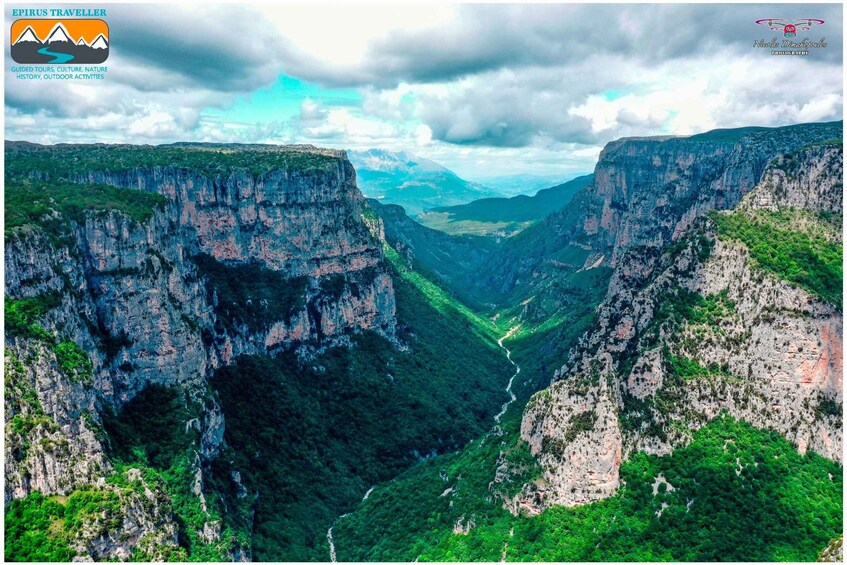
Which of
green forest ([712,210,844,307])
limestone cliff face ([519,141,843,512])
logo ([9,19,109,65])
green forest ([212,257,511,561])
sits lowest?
green forest ([212,257,511,561])

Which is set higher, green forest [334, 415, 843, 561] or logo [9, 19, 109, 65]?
logo [9, 19, 109, 65]

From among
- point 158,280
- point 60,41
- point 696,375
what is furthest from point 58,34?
point 696,375

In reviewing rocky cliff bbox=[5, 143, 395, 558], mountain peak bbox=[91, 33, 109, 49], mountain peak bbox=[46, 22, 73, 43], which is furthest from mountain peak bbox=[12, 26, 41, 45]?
rocky cliff bbox=[5, 143, 395, 558]

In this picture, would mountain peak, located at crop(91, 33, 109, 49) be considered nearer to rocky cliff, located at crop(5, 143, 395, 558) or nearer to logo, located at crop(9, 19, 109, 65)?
logo, located at crop(9, 19, 109, 65)

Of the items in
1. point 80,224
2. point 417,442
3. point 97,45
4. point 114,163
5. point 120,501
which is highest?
point 97,45

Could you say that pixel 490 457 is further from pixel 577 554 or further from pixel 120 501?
pixel 120 501

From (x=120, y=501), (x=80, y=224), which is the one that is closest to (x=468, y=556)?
(x=120, y=501)

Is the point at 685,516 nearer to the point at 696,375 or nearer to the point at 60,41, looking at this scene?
the point at 696,375
